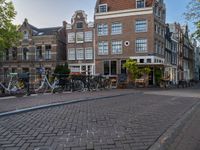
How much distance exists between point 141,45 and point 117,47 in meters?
3.50

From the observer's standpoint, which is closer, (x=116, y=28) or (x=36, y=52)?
(x=116, y=28)

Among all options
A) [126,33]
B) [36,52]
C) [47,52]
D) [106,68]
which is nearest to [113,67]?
[106,68]

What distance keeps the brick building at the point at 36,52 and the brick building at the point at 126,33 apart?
718 centimetres

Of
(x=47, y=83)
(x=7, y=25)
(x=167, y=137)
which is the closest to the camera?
(x=167, y=137)

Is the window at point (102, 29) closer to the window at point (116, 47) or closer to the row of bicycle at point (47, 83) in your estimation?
the window at point (116, 47)

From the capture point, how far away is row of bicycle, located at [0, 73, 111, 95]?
12502 millimetres

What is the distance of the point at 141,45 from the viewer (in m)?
33.6

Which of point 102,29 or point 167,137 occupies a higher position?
point 102,29

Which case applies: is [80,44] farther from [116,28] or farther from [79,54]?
[116,28]

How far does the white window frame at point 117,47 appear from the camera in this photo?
34.7 m

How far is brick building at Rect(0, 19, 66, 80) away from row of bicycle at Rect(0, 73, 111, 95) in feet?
62.7

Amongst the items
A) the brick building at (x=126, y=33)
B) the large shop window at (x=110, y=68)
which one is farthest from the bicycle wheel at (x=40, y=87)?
the large shop window at (x=110, y=68)

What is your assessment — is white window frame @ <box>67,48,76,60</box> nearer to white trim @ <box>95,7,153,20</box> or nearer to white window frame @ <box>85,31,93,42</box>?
white window frame @ <box>85,31,93,42</box>

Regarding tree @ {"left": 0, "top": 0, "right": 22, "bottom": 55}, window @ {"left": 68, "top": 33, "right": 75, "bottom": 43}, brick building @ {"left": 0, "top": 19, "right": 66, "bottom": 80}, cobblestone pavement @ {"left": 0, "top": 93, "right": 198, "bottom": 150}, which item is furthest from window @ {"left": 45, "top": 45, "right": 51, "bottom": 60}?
cobblestone pavement @ {"left": 0, "top": 93, "right": 198, "bottom": 150}
